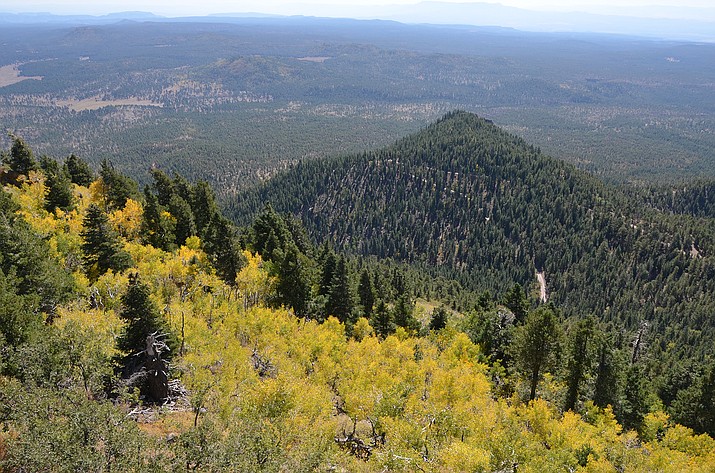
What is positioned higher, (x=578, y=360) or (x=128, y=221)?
(x=128, y=221)

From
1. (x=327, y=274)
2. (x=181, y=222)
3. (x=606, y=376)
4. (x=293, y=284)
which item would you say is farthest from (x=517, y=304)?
(x=181, y=222)

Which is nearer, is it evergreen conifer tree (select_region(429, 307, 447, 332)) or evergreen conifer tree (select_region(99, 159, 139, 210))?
evergreen conifer tree (select_region(429, 307, 447, 332))

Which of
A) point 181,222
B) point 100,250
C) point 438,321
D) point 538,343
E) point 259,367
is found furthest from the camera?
point 181,222

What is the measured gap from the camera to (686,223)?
190750 millimetres

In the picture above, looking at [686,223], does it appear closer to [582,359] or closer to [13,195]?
[582,359]

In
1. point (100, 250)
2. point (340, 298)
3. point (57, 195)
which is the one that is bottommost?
point (340, 298)

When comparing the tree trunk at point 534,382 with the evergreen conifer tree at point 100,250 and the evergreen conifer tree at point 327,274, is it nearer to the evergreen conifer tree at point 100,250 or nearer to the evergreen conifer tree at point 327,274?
the evergreen conifer tree at point 327,274

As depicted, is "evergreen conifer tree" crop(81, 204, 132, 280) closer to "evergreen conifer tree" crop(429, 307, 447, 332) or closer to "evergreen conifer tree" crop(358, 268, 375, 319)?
"evergreen conifer tree" crop(358, 268, 375, 319)

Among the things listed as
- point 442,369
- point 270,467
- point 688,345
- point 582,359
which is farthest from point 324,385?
point 688,345

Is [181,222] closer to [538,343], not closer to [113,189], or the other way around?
[113,189]

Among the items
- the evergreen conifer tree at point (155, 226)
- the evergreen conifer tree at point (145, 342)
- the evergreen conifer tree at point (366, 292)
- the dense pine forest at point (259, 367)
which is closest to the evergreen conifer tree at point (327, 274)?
the dense pine forest at point (259, 367)

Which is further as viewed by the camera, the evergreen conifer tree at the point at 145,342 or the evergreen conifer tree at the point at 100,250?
the evergreen conifer tree at the point at 100,250

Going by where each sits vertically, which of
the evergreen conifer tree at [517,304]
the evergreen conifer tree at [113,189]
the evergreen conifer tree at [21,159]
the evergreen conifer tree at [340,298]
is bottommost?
the evergreen conifer tree at [517,304]

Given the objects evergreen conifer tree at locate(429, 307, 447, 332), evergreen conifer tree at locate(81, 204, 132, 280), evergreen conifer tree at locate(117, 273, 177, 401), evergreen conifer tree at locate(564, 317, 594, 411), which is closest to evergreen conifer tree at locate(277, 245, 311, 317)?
evergreen conifer tree at locate(81, 204, 132, 280)
